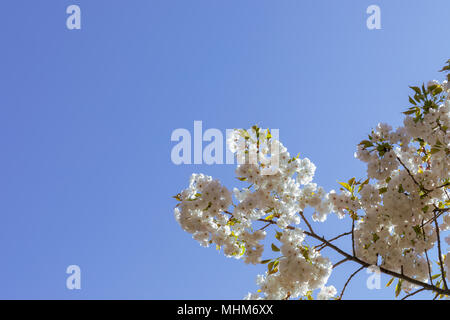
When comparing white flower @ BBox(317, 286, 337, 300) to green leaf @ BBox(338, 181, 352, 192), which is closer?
white flower @ BBox(317, 286, 337, 300)

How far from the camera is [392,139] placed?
13.6 ft

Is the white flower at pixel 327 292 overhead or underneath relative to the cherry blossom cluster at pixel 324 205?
underneath

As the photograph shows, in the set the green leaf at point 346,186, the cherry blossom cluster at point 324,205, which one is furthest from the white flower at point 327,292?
the green leaf at point 346,186

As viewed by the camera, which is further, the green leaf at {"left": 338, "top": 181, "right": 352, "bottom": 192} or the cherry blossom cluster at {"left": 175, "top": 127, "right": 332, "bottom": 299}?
the green leaf at {"left": 338, "top": 181, "right": 352, "bottom": 192}

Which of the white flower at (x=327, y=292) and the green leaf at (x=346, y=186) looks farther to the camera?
the green leaf at (x=346, y=186)

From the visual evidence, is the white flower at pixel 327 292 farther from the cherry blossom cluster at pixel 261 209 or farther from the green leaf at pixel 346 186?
the green leaf at pixel 346 186

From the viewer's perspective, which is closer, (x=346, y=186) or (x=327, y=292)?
(x=327, y=292)

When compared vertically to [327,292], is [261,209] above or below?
above

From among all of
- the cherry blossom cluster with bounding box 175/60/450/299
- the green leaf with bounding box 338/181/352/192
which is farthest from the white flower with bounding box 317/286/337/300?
the green leaf with bounding box 338/181/352/192

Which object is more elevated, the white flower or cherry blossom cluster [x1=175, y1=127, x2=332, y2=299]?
cherry blossom cluster [x1=175, y1=127, x2=332, y2=299]

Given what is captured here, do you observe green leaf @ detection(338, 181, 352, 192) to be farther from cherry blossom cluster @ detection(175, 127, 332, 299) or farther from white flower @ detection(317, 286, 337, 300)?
white flower @ detection(317, 286, 337, 300)
